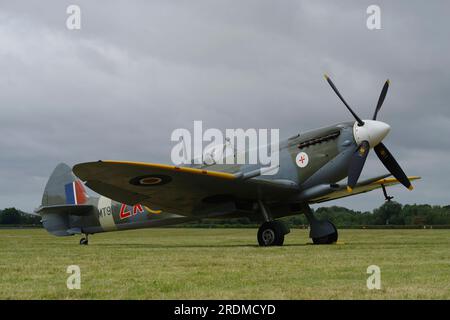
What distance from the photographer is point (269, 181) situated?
53.1ft

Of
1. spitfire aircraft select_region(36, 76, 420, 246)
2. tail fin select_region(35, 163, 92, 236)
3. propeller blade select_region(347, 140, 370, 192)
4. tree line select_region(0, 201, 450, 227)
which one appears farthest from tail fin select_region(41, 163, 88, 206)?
tree line select_region(0, 201, 450, 227)

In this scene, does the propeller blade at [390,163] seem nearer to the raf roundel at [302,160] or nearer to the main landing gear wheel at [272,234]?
the raf roundel at [302,160]

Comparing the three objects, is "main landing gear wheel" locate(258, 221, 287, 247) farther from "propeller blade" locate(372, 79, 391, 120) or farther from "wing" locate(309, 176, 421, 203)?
"propeller blade" locate(372, 79, 391, 120)

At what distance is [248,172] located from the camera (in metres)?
16.8

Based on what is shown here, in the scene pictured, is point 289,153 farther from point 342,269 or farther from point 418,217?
point 418,217

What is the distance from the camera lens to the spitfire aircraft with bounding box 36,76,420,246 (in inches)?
602

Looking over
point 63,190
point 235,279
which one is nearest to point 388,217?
point 63,190

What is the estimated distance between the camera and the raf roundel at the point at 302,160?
1641 cm

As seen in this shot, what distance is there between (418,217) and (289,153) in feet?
196

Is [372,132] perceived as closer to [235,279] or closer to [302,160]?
[302,160]

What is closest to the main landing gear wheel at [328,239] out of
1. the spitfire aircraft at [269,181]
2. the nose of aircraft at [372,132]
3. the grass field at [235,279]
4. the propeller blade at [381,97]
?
the spitfire aircraft at [269,181]

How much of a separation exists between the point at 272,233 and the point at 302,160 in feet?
7.02
